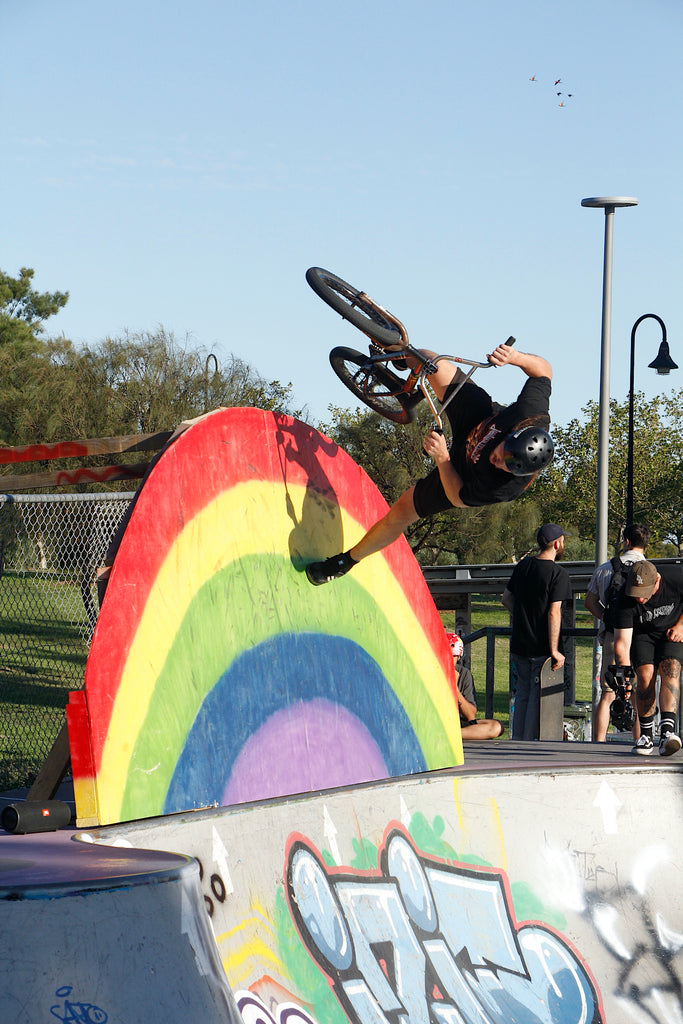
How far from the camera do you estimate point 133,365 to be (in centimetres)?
3566

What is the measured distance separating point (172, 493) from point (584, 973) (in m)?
3.45

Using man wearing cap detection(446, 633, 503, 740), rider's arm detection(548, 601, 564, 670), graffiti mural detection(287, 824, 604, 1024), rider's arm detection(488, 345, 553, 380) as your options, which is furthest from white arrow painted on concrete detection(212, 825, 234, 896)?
rider's arm detection(548, 601, 564, 670)

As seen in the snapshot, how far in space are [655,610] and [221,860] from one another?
5843mm

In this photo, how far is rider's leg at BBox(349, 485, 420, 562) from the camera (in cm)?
588

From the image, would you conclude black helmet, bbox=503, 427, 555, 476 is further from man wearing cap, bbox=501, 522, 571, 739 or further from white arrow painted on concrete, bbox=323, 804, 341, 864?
man wearing cap, bbox=501, 522, 571, 739

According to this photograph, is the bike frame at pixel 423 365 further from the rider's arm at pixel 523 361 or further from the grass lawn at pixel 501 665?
the grass lawn at pixel 501 665

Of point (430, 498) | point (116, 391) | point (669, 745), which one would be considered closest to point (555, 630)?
point (669, 745)

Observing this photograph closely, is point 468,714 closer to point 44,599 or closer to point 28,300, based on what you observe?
point 44,599

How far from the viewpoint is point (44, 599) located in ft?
51.1

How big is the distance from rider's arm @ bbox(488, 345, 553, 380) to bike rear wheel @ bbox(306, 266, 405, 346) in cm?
52

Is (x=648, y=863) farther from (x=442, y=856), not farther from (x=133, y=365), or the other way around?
(x=133, y=365)

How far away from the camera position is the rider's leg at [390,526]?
5.88m

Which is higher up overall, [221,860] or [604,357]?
[604,357]

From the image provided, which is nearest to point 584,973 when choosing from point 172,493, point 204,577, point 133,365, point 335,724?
point 335,724
